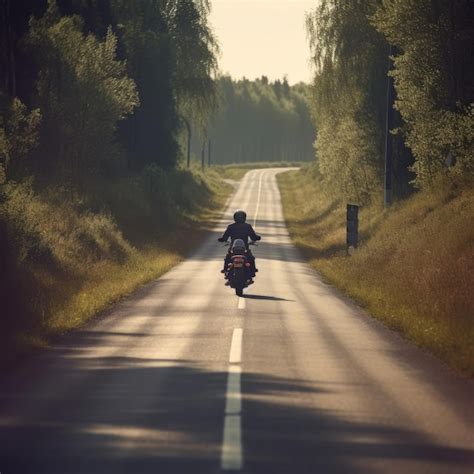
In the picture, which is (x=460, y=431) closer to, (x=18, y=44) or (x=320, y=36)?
(x=18, y=44)

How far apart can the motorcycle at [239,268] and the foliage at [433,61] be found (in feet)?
36.7

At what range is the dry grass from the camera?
1552cm

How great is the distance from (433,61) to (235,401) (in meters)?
24.8

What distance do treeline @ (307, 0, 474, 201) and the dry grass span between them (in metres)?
1.62

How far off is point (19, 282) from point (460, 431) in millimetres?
13199

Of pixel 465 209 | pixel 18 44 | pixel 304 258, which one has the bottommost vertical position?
pixel 304 258

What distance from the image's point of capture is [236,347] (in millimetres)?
14117

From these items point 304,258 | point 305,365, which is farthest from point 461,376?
point 304,258

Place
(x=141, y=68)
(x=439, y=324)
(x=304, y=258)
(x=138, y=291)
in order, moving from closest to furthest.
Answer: (x=439, y=324) → (x=138, y=291) → (x=304, y=258) → (x=141, y=68)

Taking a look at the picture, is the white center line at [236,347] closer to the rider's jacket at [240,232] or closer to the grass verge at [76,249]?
the grass verge at [76,249]

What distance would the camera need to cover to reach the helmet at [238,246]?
75.4ft

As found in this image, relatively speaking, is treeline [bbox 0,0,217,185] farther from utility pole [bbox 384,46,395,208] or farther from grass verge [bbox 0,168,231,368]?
utility pole [bbox 384,46,395,208]

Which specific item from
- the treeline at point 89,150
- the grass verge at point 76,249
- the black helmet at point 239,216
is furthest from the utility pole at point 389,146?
the black helmet at point 239,216

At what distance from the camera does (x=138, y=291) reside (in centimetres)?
2475
